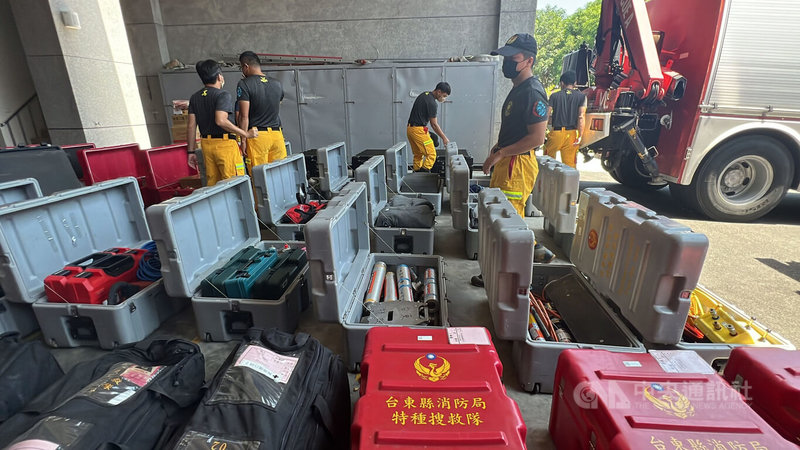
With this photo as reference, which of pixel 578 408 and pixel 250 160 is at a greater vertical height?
pixel 250 160

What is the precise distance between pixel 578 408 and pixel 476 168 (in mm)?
7403

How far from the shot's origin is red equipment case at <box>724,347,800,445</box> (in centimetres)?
138

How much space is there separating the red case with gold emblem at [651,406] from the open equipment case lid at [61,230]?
11.3 feet

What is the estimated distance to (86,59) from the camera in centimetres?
649

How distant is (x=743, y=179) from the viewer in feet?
16.9

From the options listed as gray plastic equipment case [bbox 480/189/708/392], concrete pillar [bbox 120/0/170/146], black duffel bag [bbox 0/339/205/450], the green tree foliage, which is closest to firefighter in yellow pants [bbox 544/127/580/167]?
gray plastic equipment case [bbox 480/189/708/392]

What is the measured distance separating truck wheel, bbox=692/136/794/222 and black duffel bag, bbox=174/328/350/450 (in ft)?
19.4

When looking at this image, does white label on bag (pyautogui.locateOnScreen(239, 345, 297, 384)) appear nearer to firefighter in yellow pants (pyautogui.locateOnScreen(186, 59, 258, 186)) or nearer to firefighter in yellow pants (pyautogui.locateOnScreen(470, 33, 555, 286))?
firefighter in yellow pants (pyautogui.locateOnScreen(470, 33, 555, 286))

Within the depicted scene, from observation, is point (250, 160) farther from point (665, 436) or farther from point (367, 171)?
point (665, 436)

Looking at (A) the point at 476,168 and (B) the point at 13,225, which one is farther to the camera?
(A) the point at 476,168

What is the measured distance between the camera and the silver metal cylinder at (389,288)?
276 centimetres

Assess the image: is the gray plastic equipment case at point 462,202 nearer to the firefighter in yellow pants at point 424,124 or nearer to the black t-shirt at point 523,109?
the black t-shirt at point 523,109

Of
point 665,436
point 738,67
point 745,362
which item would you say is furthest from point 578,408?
point 738,67

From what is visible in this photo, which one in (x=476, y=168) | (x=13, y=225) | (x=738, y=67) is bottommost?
(x=476, y=168)
